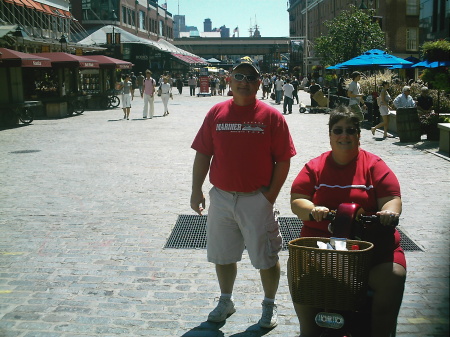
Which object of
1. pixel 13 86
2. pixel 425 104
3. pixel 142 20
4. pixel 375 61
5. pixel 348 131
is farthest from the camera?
pixel 142 20

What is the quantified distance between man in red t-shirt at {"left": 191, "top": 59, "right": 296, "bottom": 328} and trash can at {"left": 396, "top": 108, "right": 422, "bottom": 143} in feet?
36.9

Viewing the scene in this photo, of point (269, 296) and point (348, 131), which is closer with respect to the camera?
point (348, 131)

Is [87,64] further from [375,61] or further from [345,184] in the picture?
[345,184]

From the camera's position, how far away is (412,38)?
4891 centimetres

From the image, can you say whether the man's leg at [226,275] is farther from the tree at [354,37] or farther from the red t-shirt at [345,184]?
the tree at [354,37]

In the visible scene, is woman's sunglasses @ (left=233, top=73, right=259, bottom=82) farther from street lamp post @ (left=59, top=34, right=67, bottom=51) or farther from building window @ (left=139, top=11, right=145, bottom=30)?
building window @ (left=139, top=11, right=145, bottom=30)

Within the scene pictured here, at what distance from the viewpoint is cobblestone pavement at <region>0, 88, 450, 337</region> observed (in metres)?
4.16

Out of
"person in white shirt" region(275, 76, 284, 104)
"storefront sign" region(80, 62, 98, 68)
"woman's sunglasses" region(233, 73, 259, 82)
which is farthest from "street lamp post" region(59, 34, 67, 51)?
"woman's sunglasses" region(233, 73, 259, 82)

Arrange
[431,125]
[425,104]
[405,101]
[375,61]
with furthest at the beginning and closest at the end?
[375,61]
[425,104]
[405,101]
[431,125]

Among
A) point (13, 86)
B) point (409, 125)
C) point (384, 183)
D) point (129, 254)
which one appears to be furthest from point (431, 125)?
point (13, 86)

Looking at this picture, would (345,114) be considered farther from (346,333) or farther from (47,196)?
(47,196)

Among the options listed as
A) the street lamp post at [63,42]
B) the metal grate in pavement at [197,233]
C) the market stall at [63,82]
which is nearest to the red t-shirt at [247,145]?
the metal grate in pavement at [197,233]

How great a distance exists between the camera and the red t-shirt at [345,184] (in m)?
3.25

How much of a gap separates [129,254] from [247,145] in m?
2.50
